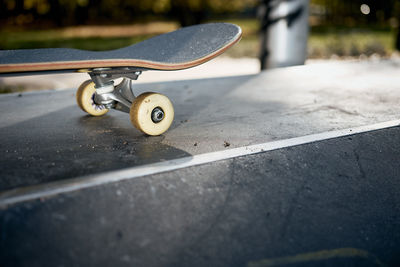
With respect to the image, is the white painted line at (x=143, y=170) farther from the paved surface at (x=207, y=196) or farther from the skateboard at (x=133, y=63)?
the skateboard at (x=133, y=63)

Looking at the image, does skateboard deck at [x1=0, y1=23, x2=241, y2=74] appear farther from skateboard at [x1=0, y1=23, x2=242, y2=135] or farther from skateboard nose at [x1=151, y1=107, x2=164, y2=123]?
skateboard nose at [x1=151, y1=107, x2=164, y2=123]

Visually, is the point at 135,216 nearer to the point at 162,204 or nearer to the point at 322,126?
the point at 162,204

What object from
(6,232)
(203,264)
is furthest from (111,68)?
(203,264)

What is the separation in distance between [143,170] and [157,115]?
762mm

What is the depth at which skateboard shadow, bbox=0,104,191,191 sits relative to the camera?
2.28m

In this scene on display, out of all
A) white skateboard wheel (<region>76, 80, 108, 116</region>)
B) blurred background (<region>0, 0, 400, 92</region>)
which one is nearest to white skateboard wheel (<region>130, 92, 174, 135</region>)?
white skateboard wheel (<region>76, 80, 108, 116</region>)

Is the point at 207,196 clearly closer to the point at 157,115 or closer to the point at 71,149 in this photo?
the point at 157,115

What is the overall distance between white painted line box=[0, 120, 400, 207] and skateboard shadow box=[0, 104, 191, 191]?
0.10 meters

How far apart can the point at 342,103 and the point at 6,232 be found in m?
3.19

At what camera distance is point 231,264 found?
73.6 inches

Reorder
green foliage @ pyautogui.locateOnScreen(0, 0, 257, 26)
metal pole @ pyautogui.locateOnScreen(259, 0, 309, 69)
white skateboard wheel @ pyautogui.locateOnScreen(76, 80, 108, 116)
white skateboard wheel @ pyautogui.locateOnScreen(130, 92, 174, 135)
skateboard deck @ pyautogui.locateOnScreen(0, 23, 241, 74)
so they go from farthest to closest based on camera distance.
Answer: green foliage @ pyautogui.locateOnScreen(0, 0, 257, 26) → metal pole @ pyautogui.locateOnScreen(259, 0, 309, 69) → white skateboard wheel @ pyautogui.locateOnScreen(76, 80, 108, 116) → white skateboard wheel @ pyautogui.locateOnScreen(130, 92, 174, 135) → skateboard deck @ pyautogui.locateOnScreen(0, 23, 241, 74)

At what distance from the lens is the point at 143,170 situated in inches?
87.7

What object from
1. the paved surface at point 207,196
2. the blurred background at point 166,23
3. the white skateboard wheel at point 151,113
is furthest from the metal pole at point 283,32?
the white skateboard wheel at point 151,113

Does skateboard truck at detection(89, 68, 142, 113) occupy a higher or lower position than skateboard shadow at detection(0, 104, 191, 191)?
higher
